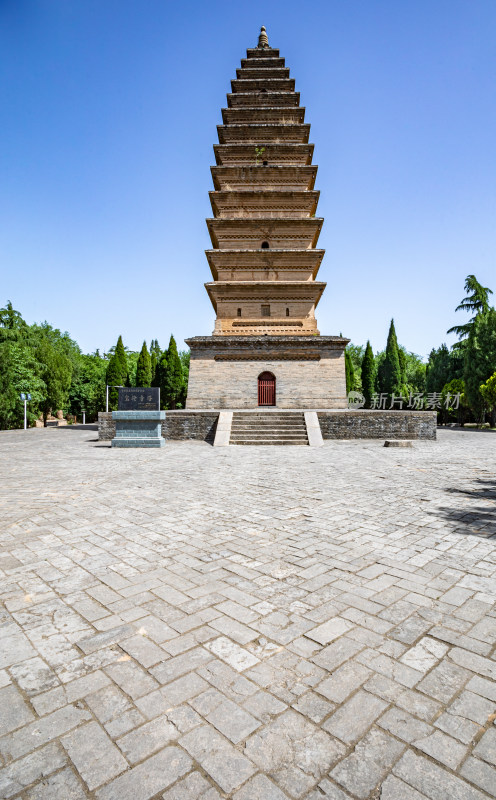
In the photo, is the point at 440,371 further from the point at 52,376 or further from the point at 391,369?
the point at 52,376

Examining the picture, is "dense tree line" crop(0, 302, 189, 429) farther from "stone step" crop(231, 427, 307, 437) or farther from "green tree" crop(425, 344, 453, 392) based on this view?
"green tree" crop(425, 344, 453, 392)

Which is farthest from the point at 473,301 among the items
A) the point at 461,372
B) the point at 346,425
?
the point at 346,425

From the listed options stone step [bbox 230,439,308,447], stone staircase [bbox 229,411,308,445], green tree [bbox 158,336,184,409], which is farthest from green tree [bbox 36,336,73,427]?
stone step [bbox 230,439,308,447]

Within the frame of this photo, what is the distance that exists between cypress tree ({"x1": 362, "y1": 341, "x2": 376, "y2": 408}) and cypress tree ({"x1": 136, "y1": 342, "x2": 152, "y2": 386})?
26.6 m

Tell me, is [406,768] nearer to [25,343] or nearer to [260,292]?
[260,292]

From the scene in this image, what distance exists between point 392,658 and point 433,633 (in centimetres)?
46

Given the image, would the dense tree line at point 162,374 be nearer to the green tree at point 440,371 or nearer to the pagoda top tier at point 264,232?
the green tree at point 440,371

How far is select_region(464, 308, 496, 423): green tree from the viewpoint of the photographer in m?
29.1

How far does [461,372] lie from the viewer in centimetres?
3559

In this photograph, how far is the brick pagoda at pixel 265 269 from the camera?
21.6m

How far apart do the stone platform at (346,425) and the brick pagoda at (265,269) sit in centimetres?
402

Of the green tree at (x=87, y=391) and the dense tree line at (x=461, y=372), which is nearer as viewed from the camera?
the dense tree line at (x=461, y=372)

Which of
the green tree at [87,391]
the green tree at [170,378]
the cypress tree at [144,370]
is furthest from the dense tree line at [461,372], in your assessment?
the green tree at [87,391]

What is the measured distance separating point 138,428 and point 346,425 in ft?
28.7
